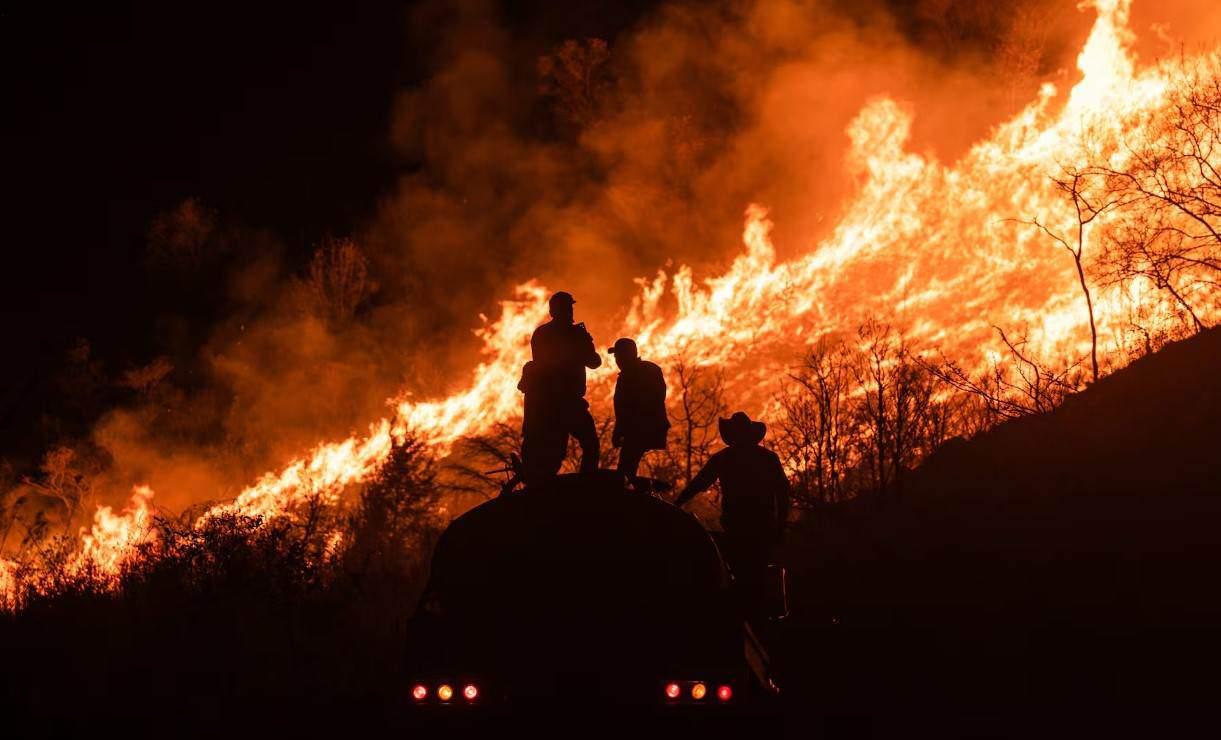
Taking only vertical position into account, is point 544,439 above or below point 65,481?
below

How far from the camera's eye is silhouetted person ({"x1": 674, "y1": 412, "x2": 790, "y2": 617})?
10.4 m

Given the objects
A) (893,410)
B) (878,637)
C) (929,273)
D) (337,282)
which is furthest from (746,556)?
(337,282)

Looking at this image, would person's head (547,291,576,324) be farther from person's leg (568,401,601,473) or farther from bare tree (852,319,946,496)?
bare tree (852,319,946,496)

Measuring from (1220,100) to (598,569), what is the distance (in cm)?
2218

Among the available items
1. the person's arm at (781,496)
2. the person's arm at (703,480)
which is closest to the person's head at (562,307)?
the person's arm at (703,480)

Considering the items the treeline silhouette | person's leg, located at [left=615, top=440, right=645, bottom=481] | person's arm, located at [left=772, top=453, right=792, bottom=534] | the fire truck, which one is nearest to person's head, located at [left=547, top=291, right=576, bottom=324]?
person's leg, located at [left=615, top=440, right=645, bottom=481]

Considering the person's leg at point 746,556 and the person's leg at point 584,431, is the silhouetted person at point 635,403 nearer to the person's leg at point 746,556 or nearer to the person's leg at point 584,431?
the person's leg at point 584,431

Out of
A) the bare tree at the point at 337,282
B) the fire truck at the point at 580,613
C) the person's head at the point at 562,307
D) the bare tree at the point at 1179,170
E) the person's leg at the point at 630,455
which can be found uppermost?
the bare tree at the point at 337,282

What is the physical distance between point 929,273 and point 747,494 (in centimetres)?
3478

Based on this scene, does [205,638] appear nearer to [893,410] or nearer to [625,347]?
[625,347]

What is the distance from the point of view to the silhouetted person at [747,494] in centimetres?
1040

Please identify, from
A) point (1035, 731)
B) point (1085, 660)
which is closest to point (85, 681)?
point (1035, 731)

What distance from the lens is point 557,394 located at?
1032 centimetres

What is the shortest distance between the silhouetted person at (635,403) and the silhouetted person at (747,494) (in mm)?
625
